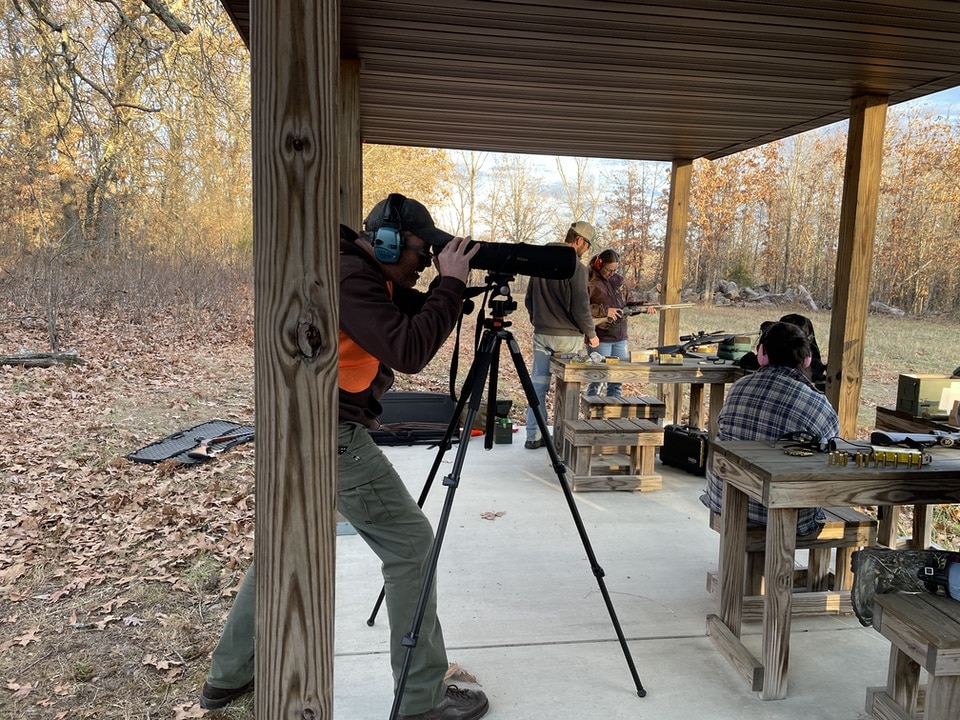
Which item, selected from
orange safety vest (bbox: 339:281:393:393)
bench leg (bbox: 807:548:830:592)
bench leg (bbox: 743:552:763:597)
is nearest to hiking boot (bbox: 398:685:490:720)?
orange safety vest (bbox: 339:281:393:393)

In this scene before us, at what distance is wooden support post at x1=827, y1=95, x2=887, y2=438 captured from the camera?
4.48 m

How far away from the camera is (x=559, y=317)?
587 cm

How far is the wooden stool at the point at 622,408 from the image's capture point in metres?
5.62

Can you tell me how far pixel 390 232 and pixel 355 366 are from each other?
39 cm

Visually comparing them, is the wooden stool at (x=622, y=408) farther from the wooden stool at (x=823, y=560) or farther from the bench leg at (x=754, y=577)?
the bench leg at (x=754, y=577)

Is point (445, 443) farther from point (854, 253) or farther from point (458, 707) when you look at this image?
point (854, 253)

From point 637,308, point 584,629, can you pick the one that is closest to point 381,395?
point 584,629

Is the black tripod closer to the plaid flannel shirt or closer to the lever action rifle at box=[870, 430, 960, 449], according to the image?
the plaid flannel shirt

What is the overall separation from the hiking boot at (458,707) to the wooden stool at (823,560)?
1326 mm

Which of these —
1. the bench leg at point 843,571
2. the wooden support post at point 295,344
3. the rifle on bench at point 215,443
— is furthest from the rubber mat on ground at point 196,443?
the wooden support post at point 295,344

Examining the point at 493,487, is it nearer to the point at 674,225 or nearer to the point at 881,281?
the point at 674,225

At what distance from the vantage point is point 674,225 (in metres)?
7.14

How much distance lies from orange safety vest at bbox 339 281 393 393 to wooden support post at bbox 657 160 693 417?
17.6 ft

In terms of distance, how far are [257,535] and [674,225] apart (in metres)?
6.44
